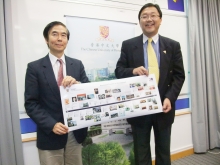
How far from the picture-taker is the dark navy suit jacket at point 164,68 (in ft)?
5.28

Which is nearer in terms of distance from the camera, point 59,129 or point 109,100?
point 59,129

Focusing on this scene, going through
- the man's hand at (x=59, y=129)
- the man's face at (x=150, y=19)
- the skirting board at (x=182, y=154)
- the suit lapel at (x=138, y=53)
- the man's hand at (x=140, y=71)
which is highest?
the man's face at (x=150, y=19)

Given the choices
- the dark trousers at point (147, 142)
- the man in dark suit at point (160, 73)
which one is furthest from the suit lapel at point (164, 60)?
the dark trousers at point (147, 142)

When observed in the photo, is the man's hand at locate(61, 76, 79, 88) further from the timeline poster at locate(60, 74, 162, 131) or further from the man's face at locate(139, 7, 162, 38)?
the man's face at locate(139, 7, 162, 38)

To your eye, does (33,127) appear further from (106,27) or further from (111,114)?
(106,27)

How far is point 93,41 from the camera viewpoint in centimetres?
216

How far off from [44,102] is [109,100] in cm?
52

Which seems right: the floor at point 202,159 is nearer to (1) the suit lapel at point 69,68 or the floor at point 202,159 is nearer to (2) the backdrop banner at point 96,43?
(2) the backdrop banner at point 96,43

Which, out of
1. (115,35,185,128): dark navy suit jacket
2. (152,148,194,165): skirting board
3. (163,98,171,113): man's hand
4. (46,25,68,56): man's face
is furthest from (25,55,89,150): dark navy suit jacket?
(152,148,194,165): skirting board

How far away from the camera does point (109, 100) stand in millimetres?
1543

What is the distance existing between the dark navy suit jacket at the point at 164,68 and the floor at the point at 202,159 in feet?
4.53

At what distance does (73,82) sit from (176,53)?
3.19 ft

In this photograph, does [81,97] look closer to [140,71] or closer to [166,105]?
[140,71]

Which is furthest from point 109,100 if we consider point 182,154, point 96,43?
point 182,154
